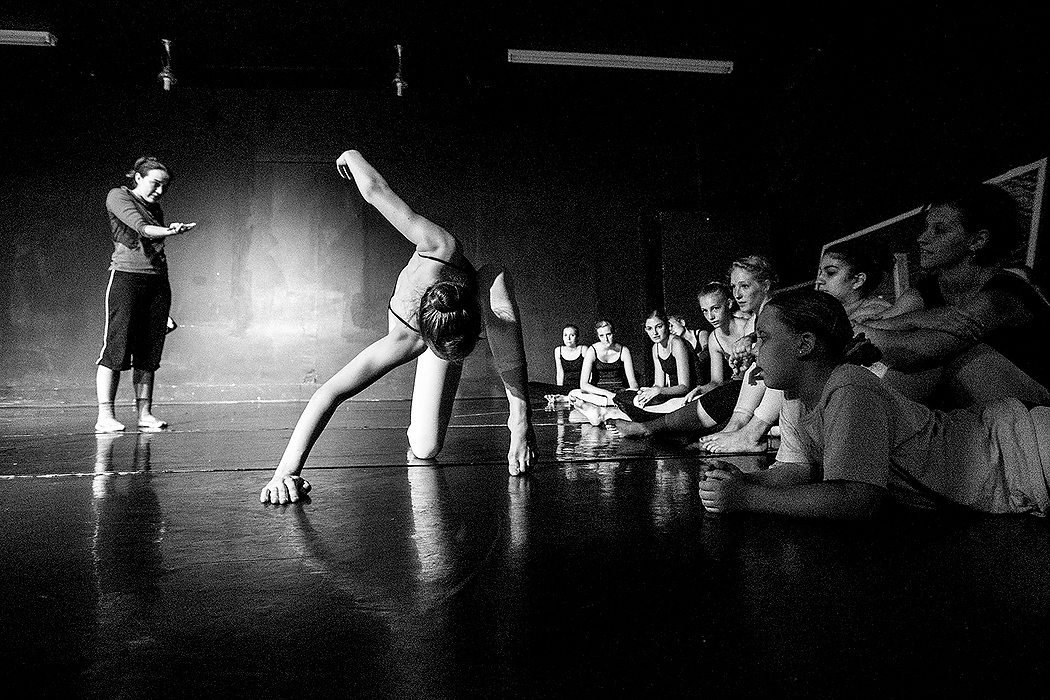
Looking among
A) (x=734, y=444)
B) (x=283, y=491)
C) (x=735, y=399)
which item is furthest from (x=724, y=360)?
(x=283, y=491)

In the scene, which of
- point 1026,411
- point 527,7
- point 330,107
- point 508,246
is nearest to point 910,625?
point 1026,411

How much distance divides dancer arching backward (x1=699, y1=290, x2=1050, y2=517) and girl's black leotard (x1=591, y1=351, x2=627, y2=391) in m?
4.26

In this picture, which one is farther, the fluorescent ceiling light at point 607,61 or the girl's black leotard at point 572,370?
the girl's black leotard at point 572,370

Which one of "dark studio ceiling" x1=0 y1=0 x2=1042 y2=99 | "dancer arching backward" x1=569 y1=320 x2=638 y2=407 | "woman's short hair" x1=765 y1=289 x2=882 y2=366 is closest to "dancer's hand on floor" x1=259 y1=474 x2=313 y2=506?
"woman's short hair" x1=765 y1=289 x2=882 y2=366

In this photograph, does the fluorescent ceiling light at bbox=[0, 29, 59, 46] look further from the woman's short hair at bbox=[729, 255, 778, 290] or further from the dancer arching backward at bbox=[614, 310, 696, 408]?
the woman's short hair at bbox=[729, 255, 778, 290]

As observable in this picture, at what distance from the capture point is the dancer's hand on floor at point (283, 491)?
164 cm

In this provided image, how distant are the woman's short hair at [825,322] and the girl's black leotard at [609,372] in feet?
14.1

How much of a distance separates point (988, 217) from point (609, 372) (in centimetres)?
402

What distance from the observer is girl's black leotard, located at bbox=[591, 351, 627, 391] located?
586 centimetres

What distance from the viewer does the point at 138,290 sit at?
3.73 m

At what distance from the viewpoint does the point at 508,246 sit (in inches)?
277

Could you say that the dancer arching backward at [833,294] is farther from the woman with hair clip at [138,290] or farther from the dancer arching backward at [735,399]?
the woman with hair clip at [138,290]


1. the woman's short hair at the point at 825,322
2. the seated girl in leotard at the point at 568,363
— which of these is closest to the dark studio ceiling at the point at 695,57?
the seated girl in leotard at the point at 568,363

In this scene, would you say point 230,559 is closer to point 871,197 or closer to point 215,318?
point 871,197
